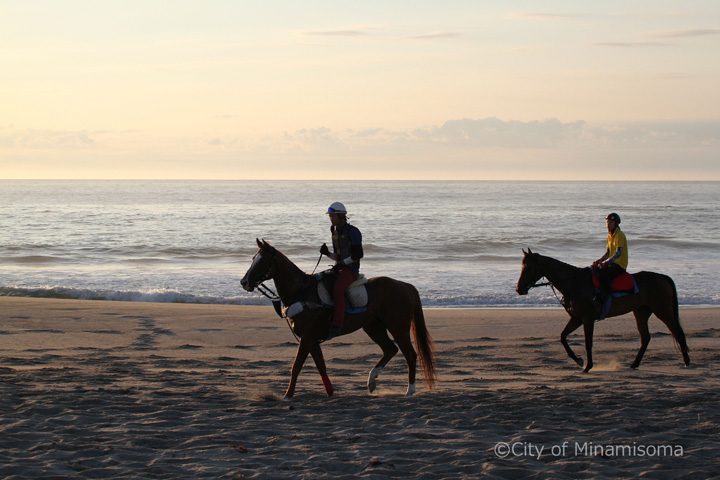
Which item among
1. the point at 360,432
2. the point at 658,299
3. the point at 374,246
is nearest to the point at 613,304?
the point at 658,299

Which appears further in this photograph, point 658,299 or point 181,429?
point 658,299

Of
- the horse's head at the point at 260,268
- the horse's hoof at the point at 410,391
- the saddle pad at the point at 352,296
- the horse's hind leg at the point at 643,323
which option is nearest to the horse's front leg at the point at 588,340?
the horse's hind leg at the point at 643,323

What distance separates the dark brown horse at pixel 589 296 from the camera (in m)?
10.1

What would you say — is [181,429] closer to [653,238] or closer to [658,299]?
[658,299]

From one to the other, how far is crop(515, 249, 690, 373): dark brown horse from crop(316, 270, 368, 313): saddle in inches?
124

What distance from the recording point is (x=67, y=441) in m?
5.74

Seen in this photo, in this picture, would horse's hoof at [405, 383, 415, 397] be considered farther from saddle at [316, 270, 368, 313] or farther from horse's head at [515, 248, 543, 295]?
horse's head at [515, 248, 543, 295]

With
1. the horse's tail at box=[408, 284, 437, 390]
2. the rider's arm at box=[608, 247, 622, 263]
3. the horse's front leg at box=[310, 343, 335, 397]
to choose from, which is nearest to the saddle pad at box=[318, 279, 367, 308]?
the horse's front leg at box=[310, 343, 335, 397]

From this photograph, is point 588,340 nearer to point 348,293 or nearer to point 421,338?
point 421,338

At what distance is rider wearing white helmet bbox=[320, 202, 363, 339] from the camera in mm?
7836

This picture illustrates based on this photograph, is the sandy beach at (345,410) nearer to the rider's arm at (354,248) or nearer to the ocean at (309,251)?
the rider's arm at (354,248)

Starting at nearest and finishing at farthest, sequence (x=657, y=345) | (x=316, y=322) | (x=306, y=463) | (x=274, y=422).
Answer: (x=306, y=463), (x=274, y=422), (x=316, y=322), (x=657, y=345)

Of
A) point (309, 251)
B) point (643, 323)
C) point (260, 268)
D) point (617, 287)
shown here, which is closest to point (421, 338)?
point (260, 268)

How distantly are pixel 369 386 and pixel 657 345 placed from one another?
659cm
